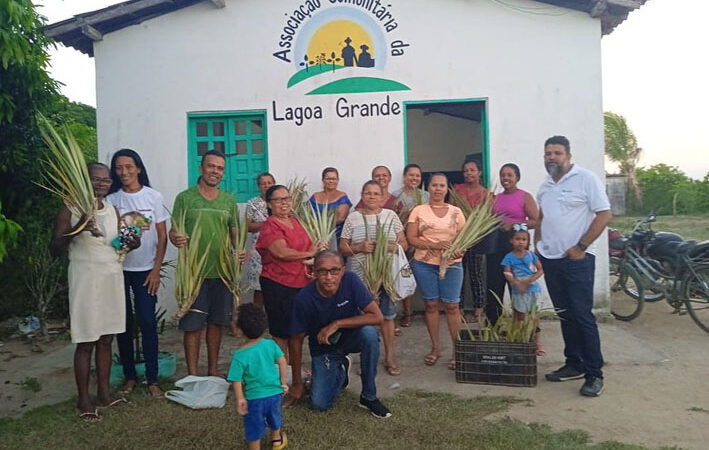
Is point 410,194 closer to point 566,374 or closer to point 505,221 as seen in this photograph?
point 505,221

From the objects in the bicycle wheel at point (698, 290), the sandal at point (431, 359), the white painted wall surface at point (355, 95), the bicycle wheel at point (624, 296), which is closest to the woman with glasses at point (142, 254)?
the sandal at point (431, 359)

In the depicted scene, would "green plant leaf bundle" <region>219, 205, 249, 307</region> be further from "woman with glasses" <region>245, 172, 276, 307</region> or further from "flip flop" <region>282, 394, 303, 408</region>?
"woman with glasses" <region>245, 172, 276, 307</region>

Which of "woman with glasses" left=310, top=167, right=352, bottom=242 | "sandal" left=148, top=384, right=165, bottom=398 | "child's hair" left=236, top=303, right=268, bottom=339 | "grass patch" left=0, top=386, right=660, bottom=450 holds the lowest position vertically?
"grass patch" left=0, top=386, right=660, bottom=450

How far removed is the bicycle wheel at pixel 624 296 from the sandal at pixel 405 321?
2.50m

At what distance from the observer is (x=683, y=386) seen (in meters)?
4.26

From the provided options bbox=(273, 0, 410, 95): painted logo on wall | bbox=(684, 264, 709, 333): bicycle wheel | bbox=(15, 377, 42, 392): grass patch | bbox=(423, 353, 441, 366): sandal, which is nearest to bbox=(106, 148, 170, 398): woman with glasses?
bbox=(15, 377, 42, 392): grass patch

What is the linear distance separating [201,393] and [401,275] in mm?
1824

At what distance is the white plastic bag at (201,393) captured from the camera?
3.96 metres

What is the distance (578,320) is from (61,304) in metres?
6.18

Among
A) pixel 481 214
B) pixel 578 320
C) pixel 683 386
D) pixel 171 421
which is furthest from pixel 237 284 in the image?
pixel 683 386

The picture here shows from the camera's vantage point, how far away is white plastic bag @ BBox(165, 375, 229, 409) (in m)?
3.96

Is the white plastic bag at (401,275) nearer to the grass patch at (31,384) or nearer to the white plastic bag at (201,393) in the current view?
the white plastic bag at (201,393)

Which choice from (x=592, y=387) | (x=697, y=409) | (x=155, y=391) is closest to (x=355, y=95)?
(x=155, y=391)

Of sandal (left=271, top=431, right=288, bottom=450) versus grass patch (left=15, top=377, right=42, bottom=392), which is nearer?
sandal (left=271, top=431, right=288, bottom=450)
